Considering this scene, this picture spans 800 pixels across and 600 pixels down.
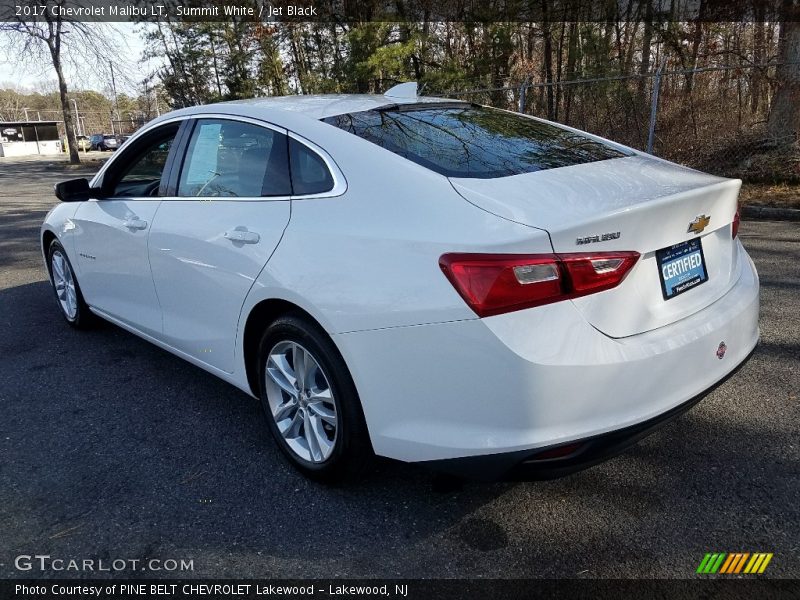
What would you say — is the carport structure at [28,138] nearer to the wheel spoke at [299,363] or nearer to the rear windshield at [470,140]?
the rear windshield at [470,140]

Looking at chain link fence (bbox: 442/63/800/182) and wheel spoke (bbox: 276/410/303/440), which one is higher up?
chain link fence (bbox: 442/63/800/182)

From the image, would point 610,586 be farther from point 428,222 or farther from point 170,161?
point 170,161

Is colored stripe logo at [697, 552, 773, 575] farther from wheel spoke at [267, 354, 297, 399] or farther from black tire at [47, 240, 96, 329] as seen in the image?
black tire at [47, 240, 96, 329]

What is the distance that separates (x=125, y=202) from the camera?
377 centimetres

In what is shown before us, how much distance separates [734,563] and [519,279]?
127 centimetres

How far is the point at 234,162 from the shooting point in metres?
3.09

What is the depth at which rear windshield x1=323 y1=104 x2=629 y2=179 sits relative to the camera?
250 cm

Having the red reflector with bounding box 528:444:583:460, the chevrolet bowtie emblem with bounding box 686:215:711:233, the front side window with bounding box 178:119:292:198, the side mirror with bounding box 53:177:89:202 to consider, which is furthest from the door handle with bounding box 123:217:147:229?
the chevrolet bowtie emblem with bounding box 686:215:711:233

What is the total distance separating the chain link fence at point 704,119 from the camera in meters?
10.2

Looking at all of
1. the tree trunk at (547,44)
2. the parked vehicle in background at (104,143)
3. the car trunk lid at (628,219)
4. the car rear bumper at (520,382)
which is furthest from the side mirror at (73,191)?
the parked vehicle in background at (104,143)

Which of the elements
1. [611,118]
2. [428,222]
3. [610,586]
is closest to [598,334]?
[428,222]

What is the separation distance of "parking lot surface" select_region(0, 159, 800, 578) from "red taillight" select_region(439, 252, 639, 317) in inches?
31.5

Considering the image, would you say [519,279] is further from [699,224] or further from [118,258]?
[118,258]

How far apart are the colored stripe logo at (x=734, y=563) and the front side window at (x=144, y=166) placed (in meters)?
3.26
